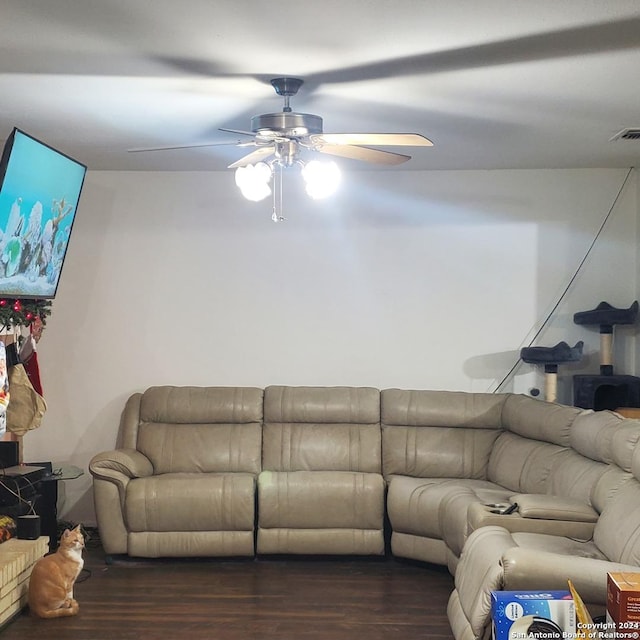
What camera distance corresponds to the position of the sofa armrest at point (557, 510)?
371 cm

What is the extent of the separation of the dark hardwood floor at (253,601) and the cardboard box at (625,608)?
1308 millimetres

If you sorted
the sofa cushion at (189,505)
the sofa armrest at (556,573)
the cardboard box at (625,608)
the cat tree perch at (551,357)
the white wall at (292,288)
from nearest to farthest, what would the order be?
1. the cardboard box at (625,608)
2. the sofa armrest at (556,573)
3. the sofa cushion at (189,505)
4. the cat tree perch at (551,357)
5. the white wall at (292,288)

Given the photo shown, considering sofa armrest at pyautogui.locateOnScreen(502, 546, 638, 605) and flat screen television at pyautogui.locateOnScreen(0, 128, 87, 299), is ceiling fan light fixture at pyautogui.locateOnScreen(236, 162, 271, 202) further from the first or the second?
sofa armrest at pyautogui.locateOnScreen(502, 546, 638, 605)

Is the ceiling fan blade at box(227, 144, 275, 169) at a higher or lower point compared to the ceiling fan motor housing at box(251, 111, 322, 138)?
lower

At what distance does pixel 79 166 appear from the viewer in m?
4.53

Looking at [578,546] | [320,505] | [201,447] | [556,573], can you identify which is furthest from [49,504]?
[556,573]

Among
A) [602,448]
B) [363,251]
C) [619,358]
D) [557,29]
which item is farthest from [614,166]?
[557,29]

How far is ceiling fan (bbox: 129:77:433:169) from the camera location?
11.4 ft

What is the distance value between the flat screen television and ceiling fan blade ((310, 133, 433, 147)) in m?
1.38

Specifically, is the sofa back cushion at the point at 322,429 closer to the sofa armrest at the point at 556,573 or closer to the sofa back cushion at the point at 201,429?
the sofa back cushion at the point at 201,429

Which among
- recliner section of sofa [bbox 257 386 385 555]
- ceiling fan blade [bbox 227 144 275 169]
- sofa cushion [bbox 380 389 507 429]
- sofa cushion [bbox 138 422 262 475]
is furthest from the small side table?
ceiling fan blade [bbox 227 144 275 169]

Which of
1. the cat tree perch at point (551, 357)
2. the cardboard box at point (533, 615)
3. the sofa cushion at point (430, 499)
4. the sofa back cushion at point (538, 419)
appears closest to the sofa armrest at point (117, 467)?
the sofa cushion at point (430, 499)

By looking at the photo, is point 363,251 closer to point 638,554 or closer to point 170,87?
point 170,87

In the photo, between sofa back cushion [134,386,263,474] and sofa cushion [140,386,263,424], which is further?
sofa cushion [140,386,263,424]
